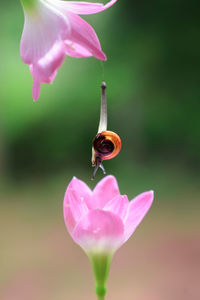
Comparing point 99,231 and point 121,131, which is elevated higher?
point 121,131

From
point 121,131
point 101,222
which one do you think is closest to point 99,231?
point 101,222

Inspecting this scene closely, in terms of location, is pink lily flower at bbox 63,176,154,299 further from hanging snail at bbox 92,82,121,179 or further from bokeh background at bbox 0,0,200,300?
bokeh background at bbox 0,0,200,300

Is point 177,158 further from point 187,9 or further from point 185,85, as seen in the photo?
point 187,9

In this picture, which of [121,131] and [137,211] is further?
[121,131]

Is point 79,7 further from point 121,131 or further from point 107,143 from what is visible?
point 121,131

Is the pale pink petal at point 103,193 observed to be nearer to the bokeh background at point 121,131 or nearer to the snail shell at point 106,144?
the snail shell at point 106,144

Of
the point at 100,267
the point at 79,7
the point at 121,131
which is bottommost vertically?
the point at 100,267
